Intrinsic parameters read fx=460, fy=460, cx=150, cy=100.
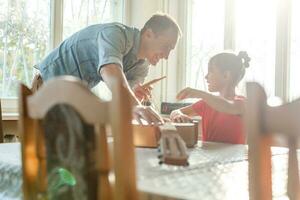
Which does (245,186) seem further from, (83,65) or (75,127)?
(83,65)

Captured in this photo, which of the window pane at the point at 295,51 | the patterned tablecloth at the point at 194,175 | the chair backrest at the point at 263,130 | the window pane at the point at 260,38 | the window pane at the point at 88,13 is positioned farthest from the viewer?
the window pane at the point at 88,13

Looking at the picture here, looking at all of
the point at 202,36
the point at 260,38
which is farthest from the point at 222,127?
the point at 202,36

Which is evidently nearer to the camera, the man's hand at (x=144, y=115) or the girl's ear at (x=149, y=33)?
the man's hand at (x=144, y=115)

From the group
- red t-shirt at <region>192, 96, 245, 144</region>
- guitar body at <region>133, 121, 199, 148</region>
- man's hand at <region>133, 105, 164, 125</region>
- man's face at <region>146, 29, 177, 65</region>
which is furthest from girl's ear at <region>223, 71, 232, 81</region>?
man's hand at <region>133, 105, 164, 125</region>

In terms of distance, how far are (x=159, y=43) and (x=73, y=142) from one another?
1213mm

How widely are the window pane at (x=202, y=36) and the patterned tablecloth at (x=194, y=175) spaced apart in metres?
1.86

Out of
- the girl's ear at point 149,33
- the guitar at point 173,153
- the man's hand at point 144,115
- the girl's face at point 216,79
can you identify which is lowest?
the guitar at point 173,153

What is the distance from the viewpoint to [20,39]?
3133 mm

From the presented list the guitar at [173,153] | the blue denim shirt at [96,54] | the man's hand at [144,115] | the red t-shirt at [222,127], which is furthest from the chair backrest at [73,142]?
the red t-shirt at [222,127]

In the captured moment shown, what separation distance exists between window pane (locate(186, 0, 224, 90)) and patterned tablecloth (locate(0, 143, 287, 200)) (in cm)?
186

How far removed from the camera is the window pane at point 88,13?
3355 millimetres

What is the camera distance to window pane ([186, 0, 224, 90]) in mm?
3412

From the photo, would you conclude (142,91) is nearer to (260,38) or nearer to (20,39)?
(260,38)

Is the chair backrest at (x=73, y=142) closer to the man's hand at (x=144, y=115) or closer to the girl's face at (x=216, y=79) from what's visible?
the man's hand at (x=144, y=115)
